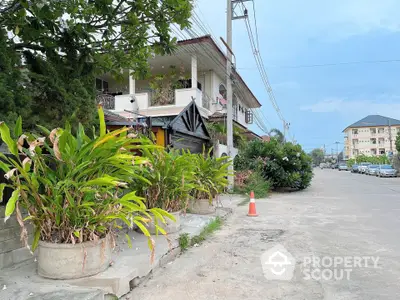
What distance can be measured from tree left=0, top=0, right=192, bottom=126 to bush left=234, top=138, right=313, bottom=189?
33.8 feet

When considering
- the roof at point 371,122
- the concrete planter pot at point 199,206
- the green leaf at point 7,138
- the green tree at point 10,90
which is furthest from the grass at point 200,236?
the roof at point 371,122

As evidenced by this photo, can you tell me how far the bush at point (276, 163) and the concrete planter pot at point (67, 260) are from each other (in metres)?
12.3

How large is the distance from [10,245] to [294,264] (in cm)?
373

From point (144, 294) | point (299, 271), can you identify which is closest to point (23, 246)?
point (144, 294)

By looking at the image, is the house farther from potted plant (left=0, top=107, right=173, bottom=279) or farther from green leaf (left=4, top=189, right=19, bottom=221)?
green leaf (left=4, top=189, right=19, bottom=221)

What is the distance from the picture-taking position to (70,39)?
18.8 ft

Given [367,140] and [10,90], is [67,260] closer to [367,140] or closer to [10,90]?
[10,90]

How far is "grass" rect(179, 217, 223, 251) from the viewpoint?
5.36m

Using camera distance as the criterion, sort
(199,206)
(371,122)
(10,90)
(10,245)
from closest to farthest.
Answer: (10,245)
(10,90)
(199,206)
(371,122)

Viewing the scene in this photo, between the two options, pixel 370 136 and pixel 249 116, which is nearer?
pixel 249 116

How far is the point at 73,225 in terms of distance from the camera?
3617 mm

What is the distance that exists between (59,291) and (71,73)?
3900 millimetres

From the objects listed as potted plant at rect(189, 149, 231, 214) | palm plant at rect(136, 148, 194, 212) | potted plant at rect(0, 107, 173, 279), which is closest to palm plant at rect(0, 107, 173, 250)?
potted plant at rect(0, 107, 173, 279)

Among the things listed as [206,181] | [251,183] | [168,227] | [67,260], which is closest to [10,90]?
[67,260]
